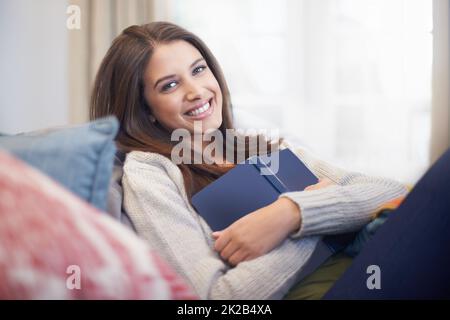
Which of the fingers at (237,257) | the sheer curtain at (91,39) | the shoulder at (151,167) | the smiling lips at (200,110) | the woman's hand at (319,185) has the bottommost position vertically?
the fingers at (237,257)

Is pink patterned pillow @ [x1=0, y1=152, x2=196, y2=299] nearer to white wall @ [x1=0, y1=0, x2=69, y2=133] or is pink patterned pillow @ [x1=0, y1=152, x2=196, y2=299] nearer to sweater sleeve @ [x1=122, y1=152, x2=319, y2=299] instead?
sweater sleeve @ [x1=122, y1=152, x2=319, y2=299]

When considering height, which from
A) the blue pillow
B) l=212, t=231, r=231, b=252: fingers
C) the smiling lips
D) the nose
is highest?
the nose

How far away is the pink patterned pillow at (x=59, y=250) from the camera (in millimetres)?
396

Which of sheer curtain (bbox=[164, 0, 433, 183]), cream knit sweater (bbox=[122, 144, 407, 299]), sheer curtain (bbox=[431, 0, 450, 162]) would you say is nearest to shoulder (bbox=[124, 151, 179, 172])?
cream knit sweater (bbox=[122, 144, 407, 299])

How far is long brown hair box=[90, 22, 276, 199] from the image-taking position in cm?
81

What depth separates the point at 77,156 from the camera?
513mm

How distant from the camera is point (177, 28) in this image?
0.86m

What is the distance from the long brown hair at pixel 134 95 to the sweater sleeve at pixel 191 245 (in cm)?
5
